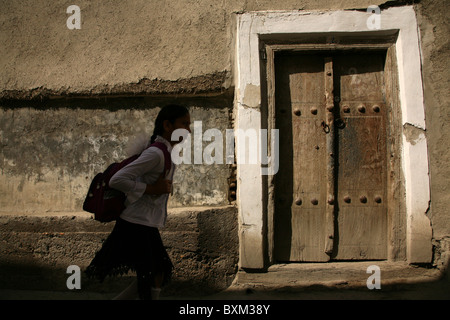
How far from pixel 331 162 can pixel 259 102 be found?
854mm

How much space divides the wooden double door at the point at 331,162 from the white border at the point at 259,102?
8.7 inches

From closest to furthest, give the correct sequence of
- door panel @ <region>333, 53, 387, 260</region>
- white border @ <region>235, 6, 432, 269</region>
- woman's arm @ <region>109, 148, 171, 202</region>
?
woman's arm @ <region>109, 148, 171, 202</region> < white border @ <region>235, 6, 432, 269</region> < door panel @ <region>333, 53, 387, 260</region>

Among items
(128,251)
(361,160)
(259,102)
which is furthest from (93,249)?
(361,160)

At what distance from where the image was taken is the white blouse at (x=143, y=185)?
205cm

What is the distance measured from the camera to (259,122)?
3.20 meters

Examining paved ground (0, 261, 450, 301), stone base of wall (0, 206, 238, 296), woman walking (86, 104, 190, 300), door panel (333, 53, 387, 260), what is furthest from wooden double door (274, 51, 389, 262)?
woman walking (86, 104, 190, 300)

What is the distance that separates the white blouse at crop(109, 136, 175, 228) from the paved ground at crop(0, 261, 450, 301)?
3.93 ft

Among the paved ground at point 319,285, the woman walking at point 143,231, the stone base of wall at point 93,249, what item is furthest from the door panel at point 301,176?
the woman walking at point 143,231

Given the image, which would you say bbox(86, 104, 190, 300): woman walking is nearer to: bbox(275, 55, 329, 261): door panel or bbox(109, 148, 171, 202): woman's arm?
bbox(109, 148, 171, 202): woman's arm

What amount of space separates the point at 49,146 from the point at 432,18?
3.74 metres

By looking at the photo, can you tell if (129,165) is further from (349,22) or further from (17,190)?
(349,22)

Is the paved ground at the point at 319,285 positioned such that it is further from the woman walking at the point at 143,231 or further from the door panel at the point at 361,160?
the woman walking at the point at 143,231

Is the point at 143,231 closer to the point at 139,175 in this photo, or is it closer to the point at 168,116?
the point at 139,175

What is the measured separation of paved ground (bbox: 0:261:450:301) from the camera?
2.97 meters
